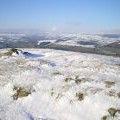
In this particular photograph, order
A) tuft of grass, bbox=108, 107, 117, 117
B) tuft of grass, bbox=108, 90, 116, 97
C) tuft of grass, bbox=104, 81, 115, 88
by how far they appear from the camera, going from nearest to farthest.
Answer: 1. tuft of grass, bbox=108, 107, 117, 117
2. tuft of grass, bbox=108, 90, 116, 97
3. tuft of grass, bbox=104, 81, 115, 88

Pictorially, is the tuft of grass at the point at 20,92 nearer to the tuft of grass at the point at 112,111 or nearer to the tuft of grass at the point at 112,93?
the tuft of grass at the point at 112,93

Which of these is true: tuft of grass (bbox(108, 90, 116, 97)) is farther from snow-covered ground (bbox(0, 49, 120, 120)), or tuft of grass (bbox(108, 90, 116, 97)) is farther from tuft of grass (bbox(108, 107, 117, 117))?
tuft of grass (bbox(108, 107, 117, 117))

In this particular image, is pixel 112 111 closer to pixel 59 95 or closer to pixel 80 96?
pixel 80 96

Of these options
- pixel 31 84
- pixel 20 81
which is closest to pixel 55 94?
pixel 31 84

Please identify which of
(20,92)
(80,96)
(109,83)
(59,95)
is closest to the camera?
(80,96)

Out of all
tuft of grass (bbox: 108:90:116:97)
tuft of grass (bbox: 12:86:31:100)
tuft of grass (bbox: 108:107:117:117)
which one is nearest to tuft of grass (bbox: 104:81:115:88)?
tuft of grass (bbox: 108:90:116:97)

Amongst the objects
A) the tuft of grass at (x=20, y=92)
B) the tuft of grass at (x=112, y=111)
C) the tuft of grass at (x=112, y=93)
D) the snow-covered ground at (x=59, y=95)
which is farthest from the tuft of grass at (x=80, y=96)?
the tuft of grass at (x=20, y=92)

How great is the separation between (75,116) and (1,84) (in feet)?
42.2

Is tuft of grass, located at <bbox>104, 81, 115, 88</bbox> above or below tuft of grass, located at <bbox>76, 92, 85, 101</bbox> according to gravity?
above

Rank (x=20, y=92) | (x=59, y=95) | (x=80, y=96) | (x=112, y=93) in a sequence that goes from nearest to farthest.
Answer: (x=112, y=93) → (x=80, y=96) → (x=59, y=95) → (x=20, y=92)

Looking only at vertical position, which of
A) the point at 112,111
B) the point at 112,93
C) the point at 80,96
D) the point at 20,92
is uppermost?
the point at 112,93

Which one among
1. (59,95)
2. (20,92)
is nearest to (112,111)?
(59,95)

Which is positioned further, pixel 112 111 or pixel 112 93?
pixel 112 93

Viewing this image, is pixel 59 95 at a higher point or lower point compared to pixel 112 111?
higher
